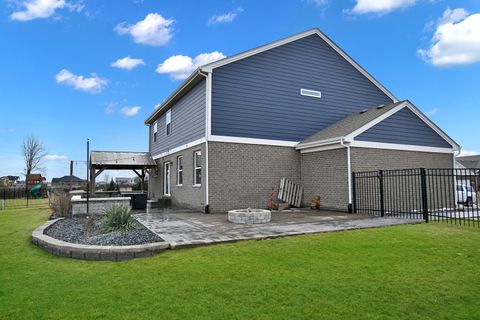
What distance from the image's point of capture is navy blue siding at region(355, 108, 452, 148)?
532 inches

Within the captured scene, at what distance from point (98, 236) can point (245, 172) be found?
748cm

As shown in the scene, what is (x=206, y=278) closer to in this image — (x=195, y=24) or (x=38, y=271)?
(x=38, y=271)

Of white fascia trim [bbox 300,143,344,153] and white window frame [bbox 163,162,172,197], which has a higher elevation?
white fascia trim [bbox 300,143,344,153]

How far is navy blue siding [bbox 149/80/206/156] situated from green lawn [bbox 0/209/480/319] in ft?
27.7

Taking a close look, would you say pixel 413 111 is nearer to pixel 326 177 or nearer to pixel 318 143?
pixel 318 143

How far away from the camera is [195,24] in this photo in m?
15.8

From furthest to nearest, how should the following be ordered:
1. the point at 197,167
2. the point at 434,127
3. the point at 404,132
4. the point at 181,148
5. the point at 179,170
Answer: the point at 179,170, the point at 181,148, the point at 197,167, the point at 434,127, the point at 404,132

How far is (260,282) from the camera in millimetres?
4504

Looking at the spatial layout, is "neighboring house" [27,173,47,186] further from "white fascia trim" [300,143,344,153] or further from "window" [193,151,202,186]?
"white fascia trim" [300,143,344,153]

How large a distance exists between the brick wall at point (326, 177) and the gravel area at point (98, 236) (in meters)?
7.91

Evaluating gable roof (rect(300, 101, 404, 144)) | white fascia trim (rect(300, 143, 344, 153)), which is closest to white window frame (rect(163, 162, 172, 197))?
white fascia trim (rect(300, 143, 344, 153))

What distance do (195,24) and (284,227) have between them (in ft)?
36.8

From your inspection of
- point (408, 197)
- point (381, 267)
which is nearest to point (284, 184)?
point (408, 197)

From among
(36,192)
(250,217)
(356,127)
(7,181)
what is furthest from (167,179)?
(7,181)
